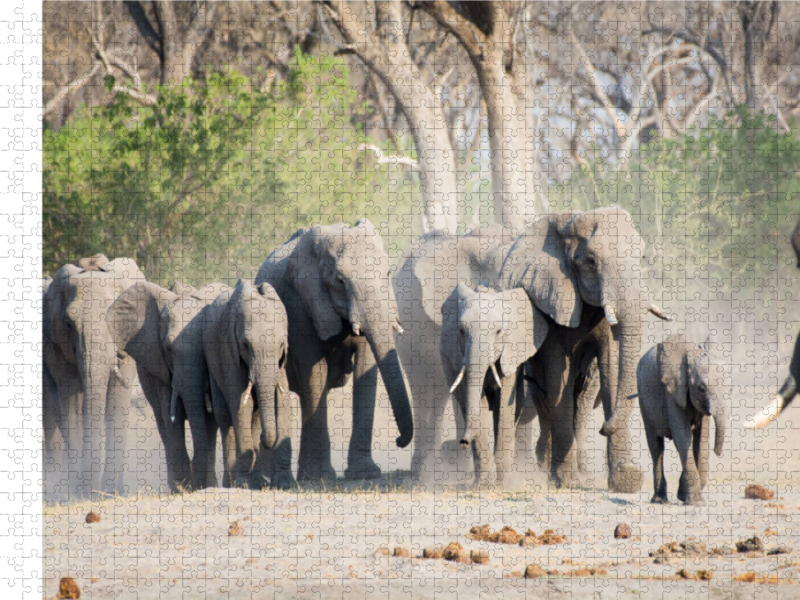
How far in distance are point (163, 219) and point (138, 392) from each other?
2.72 m

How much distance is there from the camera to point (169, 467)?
10000mm

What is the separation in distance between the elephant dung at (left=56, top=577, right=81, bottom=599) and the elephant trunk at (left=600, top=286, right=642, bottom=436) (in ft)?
13.3

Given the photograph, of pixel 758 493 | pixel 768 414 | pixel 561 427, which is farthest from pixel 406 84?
pixel 768 414

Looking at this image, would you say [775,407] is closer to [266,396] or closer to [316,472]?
[266,396]

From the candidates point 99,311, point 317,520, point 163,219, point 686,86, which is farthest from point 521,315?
point 686,86

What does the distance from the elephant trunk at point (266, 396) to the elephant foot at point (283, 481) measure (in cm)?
34

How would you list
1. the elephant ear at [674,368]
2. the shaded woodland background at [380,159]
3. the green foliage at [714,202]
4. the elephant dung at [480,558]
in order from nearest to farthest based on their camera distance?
1. the elephant dung at [480,558]
2. the elephant ear at [674,368]
3. the green foliage at [714,202]
4. the shaded woodland background at [380,159]

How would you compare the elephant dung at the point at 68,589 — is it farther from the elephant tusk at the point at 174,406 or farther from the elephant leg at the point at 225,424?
the elephant tusk at the point at 174,406

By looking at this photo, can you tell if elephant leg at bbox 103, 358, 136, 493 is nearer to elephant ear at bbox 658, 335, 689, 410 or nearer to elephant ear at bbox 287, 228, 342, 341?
elephant ear at bbox 287, 228, 342, 341

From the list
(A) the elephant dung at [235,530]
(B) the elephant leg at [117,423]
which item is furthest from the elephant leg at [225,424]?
(A) the elephant dung at [235,530]

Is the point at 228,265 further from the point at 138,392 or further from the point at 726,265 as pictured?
the point at 726,265

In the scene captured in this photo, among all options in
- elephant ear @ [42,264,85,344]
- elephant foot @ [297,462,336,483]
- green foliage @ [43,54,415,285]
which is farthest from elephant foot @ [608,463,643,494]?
green foliage @ [43,54,415,285]

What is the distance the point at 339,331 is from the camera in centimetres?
945

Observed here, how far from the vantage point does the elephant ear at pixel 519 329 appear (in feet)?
28.5
